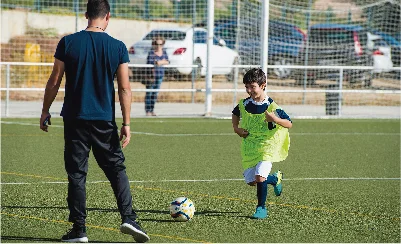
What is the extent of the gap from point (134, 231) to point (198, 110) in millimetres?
14242

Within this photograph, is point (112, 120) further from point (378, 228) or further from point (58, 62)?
point (378, 228)

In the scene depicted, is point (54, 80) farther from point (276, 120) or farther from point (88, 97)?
point (276, 120)

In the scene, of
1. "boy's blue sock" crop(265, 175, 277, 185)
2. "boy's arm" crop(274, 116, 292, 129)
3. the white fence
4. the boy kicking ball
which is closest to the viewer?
"boy's arm" crop(274, 116, 292, 129)

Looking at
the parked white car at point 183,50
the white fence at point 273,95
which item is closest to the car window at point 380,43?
the white fence at point 273,95

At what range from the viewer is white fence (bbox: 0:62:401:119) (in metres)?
19.5

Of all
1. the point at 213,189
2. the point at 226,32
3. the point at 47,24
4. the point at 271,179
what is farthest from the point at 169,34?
the point at 271,179

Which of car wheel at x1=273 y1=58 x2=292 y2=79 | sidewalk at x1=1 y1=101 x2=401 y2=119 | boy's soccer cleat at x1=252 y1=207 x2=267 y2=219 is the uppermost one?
car wheel at x1=273 y1=58 x2=292 y2=79

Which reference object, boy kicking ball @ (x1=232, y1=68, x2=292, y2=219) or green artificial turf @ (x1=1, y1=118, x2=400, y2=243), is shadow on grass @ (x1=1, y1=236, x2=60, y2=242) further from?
boy kicking ball @ (x1=232, y1=68, x2=292, y2=219)

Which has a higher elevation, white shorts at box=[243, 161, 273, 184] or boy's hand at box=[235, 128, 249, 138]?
boy's hand at box=[235, 128, 249, 138]

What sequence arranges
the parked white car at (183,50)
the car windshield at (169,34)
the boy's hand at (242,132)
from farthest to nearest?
the car windshield at (169,34), the parked white car at (183,50), the boy's hand at (242,132)

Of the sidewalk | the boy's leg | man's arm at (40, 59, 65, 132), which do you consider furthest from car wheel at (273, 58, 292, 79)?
man's arm at (40, 59, 65, 132)

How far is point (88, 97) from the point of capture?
6547 mm

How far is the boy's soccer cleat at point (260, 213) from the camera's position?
7766 mm

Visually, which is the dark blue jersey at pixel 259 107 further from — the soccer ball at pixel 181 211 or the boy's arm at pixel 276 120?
the soccer ball at pixel 181 211
